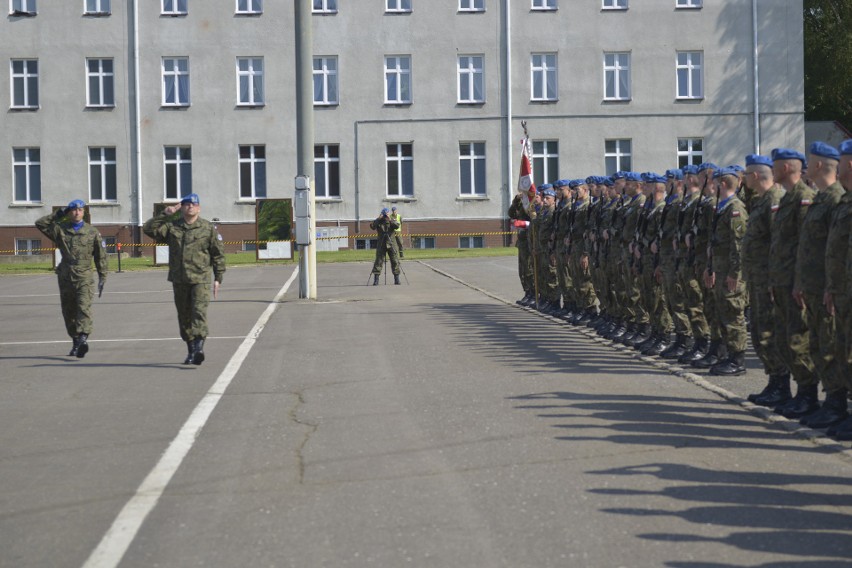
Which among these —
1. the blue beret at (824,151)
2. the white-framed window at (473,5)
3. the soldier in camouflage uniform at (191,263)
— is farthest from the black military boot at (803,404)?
the white-framed window at (473,5)

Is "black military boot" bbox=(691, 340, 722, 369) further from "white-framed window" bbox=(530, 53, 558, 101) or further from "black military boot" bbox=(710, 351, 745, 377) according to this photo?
"white-framed window" bbox=(530, 53, 558, 101)

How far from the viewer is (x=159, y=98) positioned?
5256 centimetres

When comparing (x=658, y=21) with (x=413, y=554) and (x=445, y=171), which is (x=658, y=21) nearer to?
(x=445, y=171)

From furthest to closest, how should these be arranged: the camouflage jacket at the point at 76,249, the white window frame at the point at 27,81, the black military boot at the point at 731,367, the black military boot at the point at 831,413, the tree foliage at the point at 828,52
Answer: the tree foliage at the point at 828,52 → the white window frame at the point at 27,81 → the camouflage jacket at the point at 76,249 → the black military boot at the point at 731,367 → the black military boot at the point at 831,413

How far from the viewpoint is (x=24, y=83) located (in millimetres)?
52781

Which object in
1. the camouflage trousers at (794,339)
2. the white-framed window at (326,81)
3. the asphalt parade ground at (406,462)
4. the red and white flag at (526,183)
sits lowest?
the asphalt parade ground at (406,462)

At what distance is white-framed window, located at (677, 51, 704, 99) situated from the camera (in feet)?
175

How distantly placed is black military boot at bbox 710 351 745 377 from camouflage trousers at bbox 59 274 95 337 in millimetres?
7265

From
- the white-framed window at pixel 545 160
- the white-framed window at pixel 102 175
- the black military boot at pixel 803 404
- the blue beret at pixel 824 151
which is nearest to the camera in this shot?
the blue beret at pixel 824 151

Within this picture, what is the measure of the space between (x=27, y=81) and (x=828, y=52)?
35.8 metres

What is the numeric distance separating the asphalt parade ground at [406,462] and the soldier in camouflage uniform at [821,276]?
40 centimetres

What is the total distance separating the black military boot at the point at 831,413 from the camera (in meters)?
9.55

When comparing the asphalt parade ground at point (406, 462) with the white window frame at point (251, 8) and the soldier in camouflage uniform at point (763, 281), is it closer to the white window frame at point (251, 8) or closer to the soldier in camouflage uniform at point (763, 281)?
the soldier in camouflage uniform at point (763, 281)

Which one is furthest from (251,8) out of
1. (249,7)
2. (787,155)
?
(787,155)
